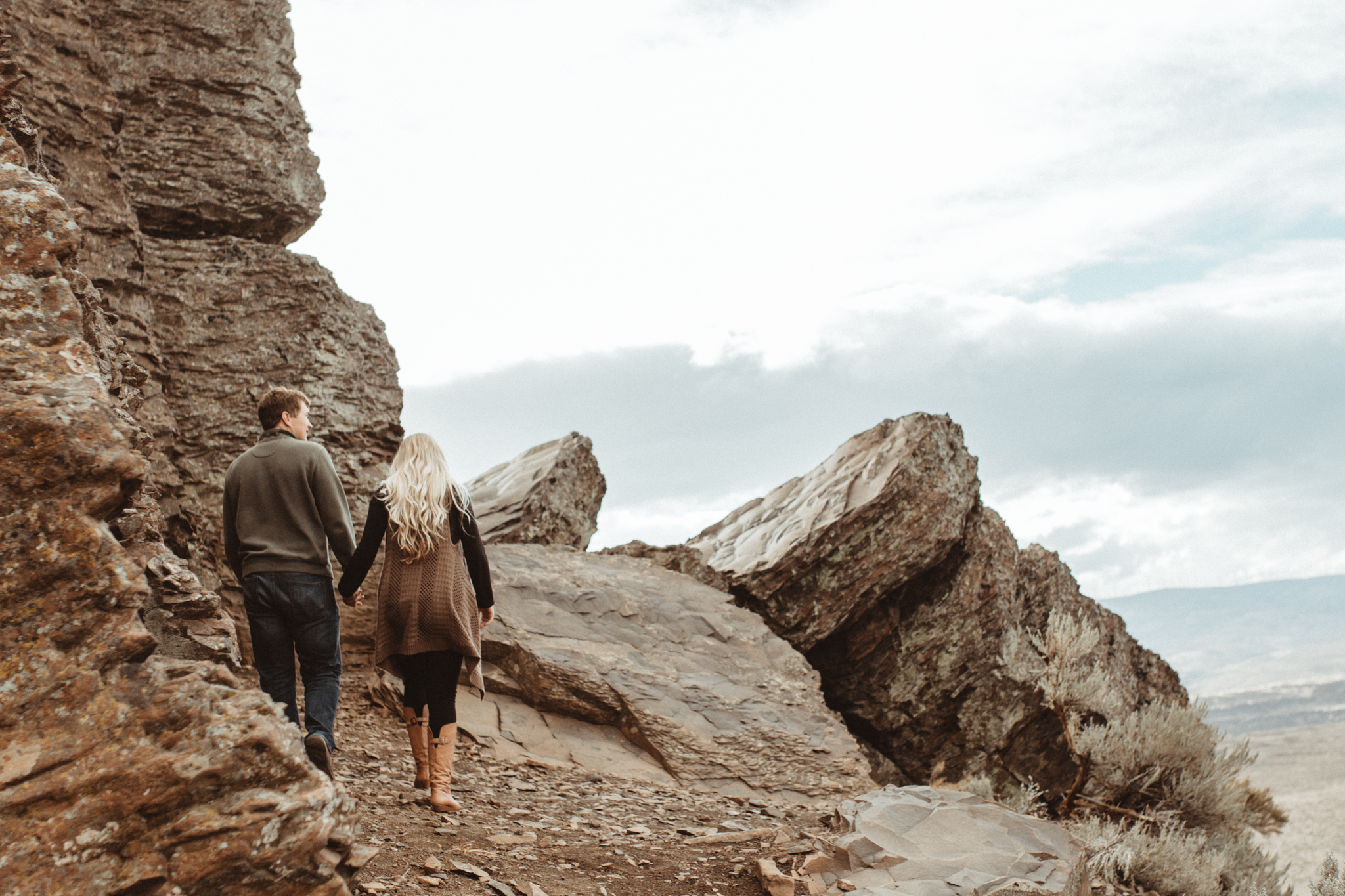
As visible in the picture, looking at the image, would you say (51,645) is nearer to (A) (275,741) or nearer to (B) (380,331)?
(A) (275,741)

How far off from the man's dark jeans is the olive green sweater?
0.08 m

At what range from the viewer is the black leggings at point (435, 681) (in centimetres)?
584

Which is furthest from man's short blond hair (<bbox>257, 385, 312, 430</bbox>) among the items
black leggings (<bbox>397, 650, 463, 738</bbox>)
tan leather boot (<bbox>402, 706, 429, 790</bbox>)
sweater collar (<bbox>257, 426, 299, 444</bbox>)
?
tan leather boot (<bbox>402, 706, 429, 790</bbox>)

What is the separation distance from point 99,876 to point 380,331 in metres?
7.17

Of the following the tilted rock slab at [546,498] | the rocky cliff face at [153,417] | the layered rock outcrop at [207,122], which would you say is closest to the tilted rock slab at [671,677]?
the tilted rock slab at [546,498]

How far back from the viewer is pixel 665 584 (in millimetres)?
10656

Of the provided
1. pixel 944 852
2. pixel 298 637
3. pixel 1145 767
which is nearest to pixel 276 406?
pixel 298 637

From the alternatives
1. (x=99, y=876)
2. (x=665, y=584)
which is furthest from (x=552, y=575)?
(x=99, y=876)

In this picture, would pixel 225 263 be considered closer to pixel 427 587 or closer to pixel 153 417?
pixel 153 417

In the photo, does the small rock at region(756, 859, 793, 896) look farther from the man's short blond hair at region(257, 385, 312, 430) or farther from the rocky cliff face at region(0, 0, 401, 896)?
the man's short blond hair at region(257, 385, 312, 430)

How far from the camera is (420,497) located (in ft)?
18.9

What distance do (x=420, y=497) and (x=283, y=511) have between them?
76 cm

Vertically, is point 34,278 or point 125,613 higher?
point 34,278

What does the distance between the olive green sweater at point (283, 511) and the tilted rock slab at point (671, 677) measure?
337cm
